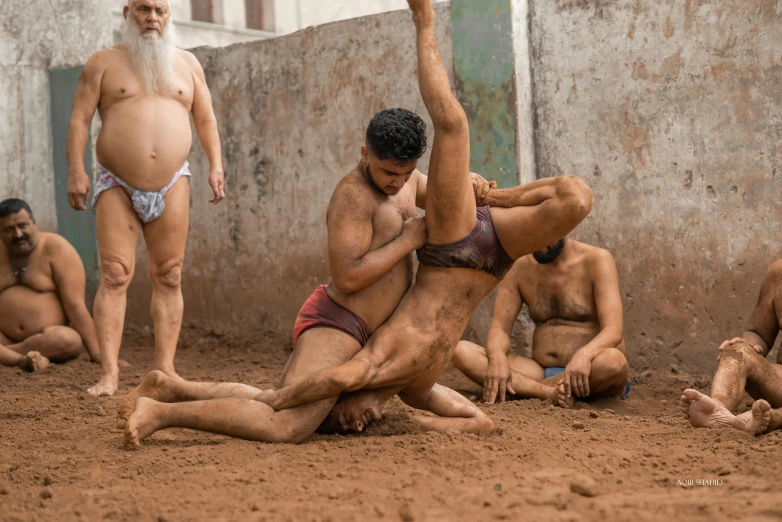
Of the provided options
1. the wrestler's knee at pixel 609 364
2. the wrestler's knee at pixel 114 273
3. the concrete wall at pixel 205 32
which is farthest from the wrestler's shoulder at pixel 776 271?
the concrete wall at pixel 205 32

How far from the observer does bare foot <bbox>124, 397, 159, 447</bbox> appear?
3518 mm

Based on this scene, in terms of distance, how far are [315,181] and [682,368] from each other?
312 cm

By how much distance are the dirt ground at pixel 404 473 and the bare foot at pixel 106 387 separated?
1.72 ft

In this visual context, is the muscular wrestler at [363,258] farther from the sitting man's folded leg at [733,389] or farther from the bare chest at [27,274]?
the bare chest at [27,274]

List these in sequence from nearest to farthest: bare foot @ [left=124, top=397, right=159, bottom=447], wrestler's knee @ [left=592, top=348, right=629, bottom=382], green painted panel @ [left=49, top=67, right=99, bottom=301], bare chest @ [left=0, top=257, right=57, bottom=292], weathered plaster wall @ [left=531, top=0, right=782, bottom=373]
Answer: bare foot @ [left=124, top=397, right=159, bottom=447] < wrestler's knee @ [left=592, top=348, right=629, bottom=382] < weathered plaster wall @ [left=531, top=0, right=782, bottom=373] < bare chest @ [left=0, top=257, right=57, bottom=292] < green painted panel @ [left=49, top=67, right=99, bottom=301]

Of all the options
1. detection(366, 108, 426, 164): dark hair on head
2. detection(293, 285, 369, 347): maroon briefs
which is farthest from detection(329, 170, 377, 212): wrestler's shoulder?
detection(293, 285, 369, 347): maroon briefs

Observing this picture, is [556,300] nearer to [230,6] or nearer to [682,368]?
[682,368]

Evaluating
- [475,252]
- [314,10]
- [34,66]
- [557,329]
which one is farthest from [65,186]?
[314,10]

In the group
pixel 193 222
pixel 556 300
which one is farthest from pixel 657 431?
pixel 193 222

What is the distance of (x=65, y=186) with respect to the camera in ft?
27.7

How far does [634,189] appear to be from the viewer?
5.80 meters

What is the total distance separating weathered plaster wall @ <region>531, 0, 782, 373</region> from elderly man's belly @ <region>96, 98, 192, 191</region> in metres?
2.47

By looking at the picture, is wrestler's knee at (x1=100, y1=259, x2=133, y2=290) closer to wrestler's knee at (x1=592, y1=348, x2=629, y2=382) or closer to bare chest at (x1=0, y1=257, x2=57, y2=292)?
bare chest at (x1=0, y1=257, x2=57, y2=292)

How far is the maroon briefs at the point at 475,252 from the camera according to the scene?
3.68 metres
